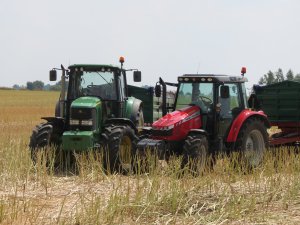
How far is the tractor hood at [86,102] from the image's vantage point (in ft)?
33.7

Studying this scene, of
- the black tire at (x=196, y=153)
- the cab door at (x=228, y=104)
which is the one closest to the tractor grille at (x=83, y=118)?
the black tire at (x=196, y=153)

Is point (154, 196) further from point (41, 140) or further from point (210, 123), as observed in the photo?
point (41, 140)

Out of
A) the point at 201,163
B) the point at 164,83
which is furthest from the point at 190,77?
the point at 201,163

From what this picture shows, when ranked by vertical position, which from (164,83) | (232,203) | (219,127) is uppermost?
(164,83)

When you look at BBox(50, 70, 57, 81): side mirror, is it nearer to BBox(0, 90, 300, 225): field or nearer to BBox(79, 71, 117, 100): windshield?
BBox(79, 71, 117, 100): windshield

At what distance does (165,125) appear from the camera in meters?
9.48

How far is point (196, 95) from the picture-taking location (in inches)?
395

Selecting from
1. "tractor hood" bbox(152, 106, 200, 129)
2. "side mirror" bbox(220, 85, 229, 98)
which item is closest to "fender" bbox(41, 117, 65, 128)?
"tractor hood" bbox(152, 106, 200, 129)

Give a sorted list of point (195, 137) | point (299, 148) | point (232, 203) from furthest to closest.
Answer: point (299, 148) → point (195, 137) → point (232, 203)

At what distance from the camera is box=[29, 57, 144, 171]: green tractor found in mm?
9867

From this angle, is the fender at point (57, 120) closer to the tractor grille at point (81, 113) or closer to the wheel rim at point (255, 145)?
the tractor grille at point (81, 113)

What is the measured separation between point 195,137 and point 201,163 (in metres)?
0.45

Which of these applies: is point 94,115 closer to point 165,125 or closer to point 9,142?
point 165,125

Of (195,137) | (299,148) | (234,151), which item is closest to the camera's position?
(195,137)
